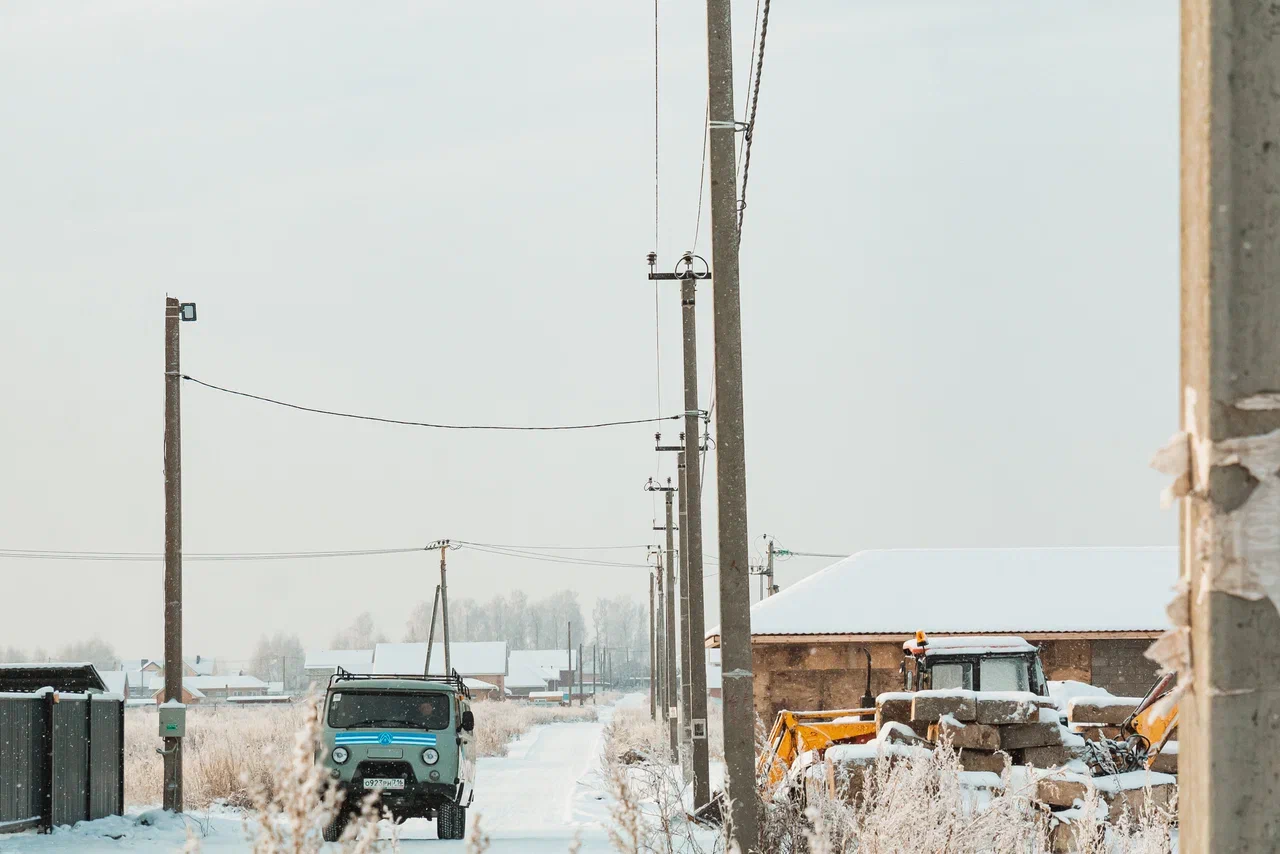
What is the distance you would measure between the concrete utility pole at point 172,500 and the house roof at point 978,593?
46.2 feet

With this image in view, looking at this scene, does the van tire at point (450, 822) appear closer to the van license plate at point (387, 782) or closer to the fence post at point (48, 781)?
the van license plate at point (387, 782)

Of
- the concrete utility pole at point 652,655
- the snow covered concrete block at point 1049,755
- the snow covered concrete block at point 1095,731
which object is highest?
the snow covered concrete block at point 1049,755

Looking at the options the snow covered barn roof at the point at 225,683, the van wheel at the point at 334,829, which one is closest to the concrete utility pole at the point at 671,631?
the van wheel at the point at 334,829

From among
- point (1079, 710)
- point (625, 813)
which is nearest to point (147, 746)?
point (1079, 710)

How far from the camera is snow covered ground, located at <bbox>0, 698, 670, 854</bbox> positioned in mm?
17406

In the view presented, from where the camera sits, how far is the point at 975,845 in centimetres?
934

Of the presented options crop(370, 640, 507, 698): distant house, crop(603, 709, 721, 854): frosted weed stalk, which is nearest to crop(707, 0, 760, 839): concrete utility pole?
crop(603, 709, 721, 854): frosted weed stalk

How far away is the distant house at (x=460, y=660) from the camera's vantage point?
422 feet

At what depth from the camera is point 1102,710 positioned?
1977 cm

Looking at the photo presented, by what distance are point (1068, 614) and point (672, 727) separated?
10000 millimetres

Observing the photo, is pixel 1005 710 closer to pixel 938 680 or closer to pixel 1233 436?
pixel 938 680

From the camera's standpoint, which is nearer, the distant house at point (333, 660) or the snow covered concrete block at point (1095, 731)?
the snow covered concrete block at point (1095, 731)

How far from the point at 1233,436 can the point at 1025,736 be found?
49.4 ft

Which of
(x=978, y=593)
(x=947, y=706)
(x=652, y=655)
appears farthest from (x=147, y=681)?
(x=947, y=706)
